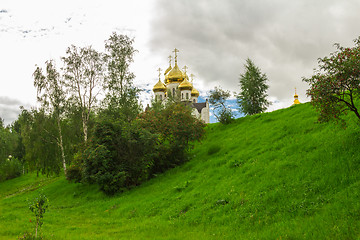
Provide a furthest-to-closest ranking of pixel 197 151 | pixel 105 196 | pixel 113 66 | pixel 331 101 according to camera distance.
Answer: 1. pixel 113 66
2. pixel 197 151
3. pixel 105 196
4. pixel 331 101

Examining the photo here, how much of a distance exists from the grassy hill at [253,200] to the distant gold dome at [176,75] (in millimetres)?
62263

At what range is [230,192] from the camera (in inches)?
554

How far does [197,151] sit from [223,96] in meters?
14.1

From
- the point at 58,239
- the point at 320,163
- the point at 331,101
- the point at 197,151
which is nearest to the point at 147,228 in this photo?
the point at 58,239

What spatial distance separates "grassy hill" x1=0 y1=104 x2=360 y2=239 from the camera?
30.9 feet

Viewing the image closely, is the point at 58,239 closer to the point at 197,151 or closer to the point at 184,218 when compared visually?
the point at 184,218

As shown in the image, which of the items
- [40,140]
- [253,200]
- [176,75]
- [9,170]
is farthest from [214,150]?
[176,75]

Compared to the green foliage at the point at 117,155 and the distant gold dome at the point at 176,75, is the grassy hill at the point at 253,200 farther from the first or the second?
the distant gold dome at the point at 176,75

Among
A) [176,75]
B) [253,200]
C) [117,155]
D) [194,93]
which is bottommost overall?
[253,200]

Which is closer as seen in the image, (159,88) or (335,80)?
(335,80)

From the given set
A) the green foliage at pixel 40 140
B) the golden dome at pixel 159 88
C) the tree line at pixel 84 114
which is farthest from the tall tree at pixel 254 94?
the golden dome at pixel 159 88

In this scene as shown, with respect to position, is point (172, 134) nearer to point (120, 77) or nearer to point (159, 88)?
point (120, 77)

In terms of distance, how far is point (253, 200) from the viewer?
12055 mm

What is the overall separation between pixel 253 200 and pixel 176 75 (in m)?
73.4
